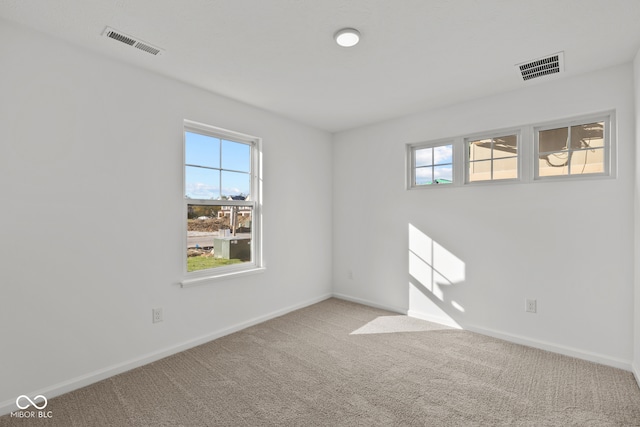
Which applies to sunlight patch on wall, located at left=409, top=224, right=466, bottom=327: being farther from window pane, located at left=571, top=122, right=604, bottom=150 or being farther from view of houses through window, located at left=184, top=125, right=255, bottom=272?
view of houses through window, located at left=184, top=125, right=255, bottom=272

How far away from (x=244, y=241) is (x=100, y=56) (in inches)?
85.3

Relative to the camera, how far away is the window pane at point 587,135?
2818 mm

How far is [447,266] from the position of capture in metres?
3.59

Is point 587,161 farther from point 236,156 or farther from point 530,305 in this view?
point 236,156

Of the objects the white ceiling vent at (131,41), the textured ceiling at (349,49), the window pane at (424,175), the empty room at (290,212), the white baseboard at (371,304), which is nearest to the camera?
the textured ceiling at (349,49)

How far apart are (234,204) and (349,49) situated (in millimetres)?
2000

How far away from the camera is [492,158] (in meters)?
3.38

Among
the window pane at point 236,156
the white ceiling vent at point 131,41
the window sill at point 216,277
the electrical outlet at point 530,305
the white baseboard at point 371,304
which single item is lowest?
the white baseboard at point 371,304

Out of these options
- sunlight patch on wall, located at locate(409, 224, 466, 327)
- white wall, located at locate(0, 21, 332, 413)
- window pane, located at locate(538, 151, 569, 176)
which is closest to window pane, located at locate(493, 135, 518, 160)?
window pane, located at locate(538, 151, 569, 176)

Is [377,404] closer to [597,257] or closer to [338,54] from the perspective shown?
[597,257]

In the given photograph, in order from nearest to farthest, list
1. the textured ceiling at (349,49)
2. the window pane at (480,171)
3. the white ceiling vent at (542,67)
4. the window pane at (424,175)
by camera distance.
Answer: the textured ceiling at (349,49) → the white ceiling vent at (542,67) → the window pane at (480,171) → the window pane at (424,175)

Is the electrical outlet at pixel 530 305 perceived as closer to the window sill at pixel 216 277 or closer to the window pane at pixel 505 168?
the window pane at pixel 505 168

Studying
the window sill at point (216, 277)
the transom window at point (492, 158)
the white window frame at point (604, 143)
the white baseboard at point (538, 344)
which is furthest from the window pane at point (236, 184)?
the white window frame at point (604, 143)

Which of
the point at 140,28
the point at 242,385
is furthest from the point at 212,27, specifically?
the point at 242,385
